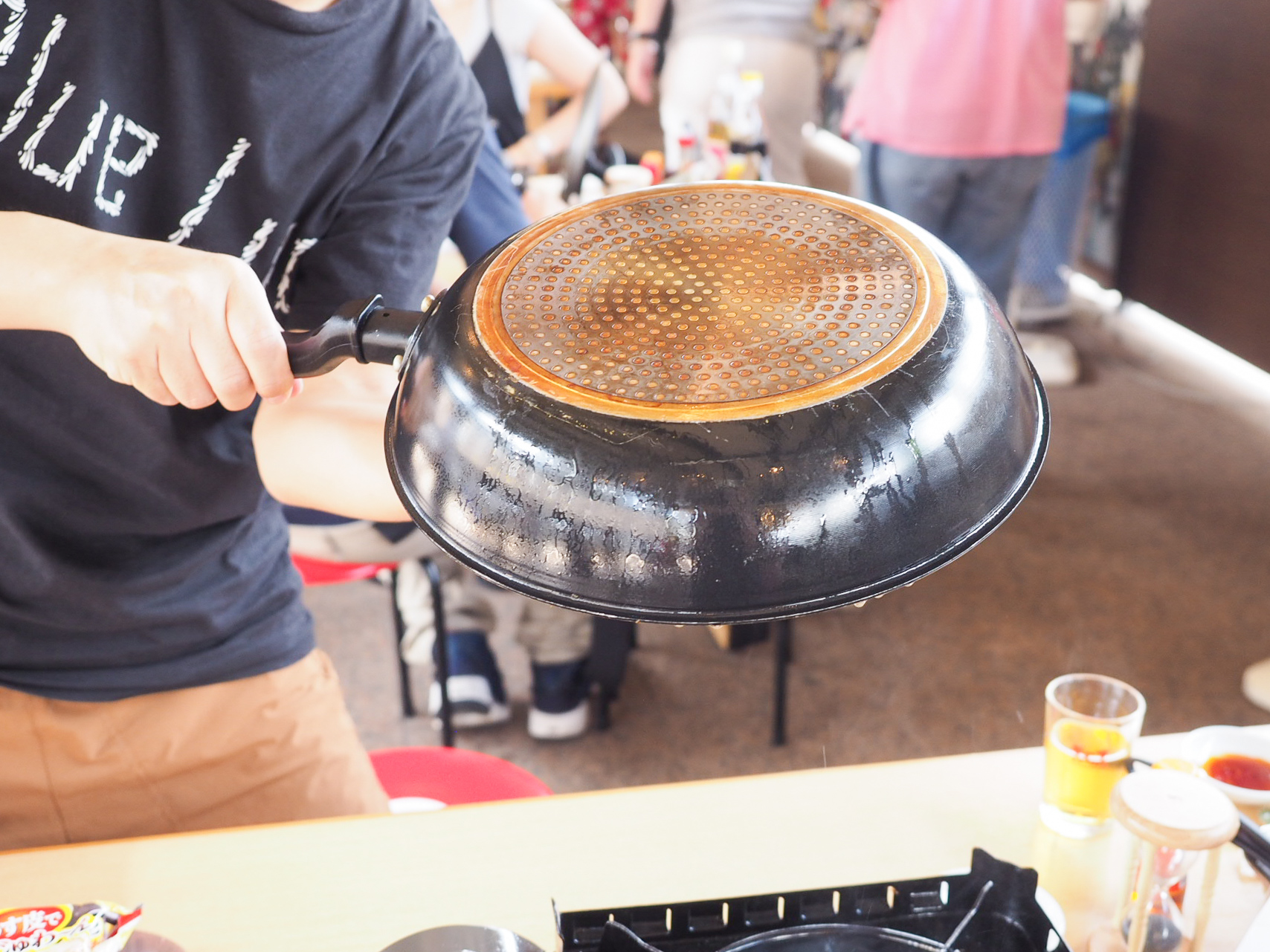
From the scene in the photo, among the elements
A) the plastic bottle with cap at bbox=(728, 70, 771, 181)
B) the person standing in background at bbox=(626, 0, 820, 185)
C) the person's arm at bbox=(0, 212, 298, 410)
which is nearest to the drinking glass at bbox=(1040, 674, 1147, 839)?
the person's arm at bbox=(0, 212, 298, 410)

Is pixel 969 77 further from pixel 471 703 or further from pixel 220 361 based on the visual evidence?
pixel 220 361

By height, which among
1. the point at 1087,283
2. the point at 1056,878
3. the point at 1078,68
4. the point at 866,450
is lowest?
the point at 1087,283

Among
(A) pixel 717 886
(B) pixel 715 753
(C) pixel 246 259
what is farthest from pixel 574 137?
(A) pixel 717 886

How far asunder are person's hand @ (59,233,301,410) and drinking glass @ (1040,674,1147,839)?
68 centimetres

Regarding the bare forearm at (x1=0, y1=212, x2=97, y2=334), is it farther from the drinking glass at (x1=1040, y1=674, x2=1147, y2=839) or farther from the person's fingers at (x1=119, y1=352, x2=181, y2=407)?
the drinking glass at (x1=1040, y1=674, x2=1147, y2=839)

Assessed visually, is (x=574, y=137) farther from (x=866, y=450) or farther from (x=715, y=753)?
(x=866, y=450)

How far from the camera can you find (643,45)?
3.39 metres

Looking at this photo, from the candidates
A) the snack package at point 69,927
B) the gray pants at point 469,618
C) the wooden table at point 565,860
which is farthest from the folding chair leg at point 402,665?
the snack package at point 69,927

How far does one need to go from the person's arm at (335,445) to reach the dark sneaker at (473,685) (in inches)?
52.8

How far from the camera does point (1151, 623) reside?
2521mm

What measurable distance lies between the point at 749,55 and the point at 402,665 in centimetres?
197

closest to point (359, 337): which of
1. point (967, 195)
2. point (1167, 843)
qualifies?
point (1167, 843)

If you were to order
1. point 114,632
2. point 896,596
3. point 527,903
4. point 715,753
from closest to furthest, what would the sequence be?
point 527,903 → point 114,632 → point 715,753 → point 896,596

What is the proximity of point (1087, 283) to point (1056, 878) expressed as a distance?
12.6 ft
